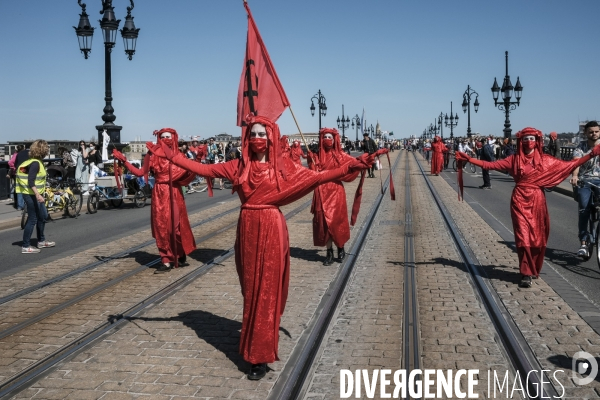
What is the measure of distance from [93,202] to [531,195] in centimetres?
1293

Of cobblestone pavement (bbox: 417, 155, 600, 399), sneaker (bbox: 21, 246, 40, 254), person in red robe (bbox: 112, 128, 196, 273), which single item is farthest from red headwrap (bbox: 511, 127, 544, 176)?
sneaker (bbox: 21, 246, 40, 254)

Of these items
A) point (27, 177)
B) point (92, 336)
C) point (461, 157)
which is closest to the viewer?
point (92, 336)

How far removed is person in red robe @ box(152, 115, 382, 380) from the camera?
4844 mm

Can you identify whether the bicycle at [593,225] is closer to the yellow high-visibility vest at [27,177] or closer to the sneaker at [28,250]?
the yellow high-visibility vest at [27,177]

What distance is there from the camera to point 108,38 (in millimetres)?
17375

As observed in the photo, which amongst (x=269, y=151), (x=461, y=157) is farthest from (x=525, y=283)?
(x=269, y=151)

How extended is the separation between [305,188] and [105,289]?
3.91m

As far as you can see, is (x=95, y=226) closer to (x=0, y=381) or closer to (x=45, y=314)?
(x=45, y=314)

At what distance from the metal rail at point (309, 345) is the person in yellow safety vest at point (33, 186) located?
17.3ft

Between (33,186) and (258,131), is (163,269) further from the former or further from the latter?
(258,131)

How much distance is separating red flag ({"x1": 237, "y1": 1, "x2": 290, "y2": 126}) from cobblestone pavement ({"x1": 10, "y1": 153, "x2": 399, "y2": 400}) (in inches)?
80.7

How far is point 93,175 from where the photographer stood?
20484 mm

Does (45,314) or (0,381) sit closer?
(0,381)

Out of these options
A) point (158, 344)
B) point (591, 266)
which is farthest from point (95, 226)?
point (591, 266)
